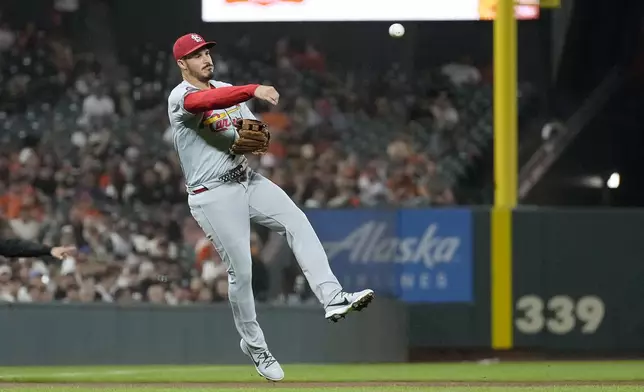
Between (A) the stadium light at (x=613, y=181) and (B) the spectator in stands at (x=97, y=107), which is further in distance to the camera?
(B) the spectator in stands at (x=97, y=107)

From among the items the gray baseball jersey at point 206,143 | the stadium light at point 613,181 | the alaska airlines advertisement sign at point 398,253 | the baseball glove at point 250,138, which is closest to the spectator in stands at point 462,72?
the stadium light at point 613,181

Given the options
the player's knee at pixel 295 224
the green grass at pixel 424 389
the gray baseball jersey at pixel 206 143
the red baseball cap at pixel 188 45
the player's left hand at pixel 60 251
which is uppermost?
the red baseball cap at pixel 188 45

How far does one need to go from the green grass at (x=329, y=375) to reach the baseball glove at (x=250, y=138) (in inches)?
74.6

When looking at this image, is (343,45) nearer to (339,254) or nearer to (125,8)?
(125,8)

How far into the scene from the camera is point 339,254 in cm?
1155

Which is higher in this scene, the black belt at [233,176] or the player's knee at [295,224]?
the black belt at [233,176]

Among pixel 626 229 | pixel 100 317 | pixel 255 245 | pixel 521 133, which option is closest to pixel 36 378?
pixel 100 317

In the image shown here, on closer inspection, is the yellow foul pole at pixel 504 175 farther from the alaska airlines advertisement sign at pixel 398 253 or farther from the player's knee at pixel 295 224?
the player's knee at pixel 295 224

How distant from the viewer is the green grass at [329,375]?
8.88 metres

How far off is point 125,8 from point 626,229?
8.59 m

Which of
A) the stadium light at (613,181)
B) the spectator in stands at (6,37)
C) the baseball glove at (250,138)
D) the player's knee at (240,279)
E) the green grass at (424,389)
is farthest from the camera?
the spectator in stands at (6,37)

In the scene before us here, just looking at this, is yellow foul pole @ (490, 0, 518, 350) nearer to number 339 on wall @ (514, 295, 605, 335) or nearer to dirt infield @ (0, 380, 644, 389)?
number 339 on wall @ (514, 295, 605, 335)

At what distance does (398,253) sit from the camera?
38.0 feet

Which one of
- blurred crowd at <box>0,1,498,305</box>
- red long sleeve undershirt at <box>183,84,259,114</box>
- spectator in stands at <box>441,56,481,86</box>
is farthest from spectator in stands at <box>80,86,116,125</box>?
red long sleeve undershirt at <box>183,84,259,114</box>
